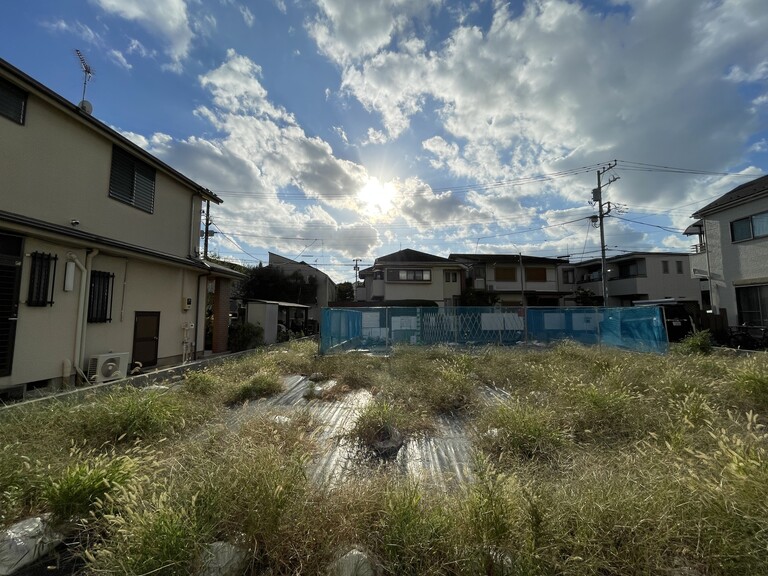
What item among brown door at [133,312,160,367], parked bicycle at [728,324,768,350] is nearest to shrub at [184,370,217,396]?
brown door at [133,312,160,367]

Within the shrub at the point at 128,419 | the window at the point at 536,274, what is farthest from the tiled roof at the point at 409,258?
the shrub at the point at 128,419

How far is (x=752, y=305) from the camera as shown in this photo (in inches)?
477

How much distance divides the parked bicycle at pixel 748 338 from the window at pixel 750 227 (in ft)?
11.0

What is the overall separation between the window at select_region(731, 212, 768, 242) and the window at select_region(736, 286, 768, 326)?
1920 mm

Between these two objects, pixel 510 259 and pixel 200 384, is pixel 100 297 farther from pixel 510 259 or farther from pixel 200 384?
pixel 510 259

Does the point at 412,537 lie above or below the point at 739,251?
below

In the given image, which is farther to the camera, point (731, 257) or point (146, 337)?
point (731, 257)

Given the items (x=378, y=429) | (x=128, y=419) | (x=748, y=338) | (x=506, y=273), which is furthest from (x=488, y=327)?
(x=506, y=273)

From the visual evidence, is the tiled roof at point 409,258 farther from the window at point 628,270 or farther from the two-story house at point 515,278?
the window at point 628,270

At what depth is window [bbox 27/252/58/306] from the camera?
208 inches

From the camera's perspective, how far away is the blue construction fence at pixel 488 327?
9781 millimetres

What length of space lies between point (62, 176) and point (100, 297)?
2352 mm

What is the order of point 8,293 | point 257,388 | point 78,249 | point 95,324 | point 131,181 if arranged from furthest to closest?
point 131,181 < point 95,324 < point 78,249 < point 257,388 < point 8,293

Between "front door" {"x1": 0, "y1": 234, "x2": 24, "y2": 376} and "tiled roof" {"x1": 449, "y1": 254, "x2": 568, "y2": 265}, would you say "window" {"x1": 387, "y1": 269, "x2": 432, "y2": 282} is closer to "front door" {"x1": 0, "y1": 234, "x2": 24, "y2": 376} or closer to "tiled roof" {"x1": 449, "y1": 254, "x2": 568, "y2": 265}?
"tiled roof" {"x1": 449, "y1": 254, "x2": 568, "y2": 265}
